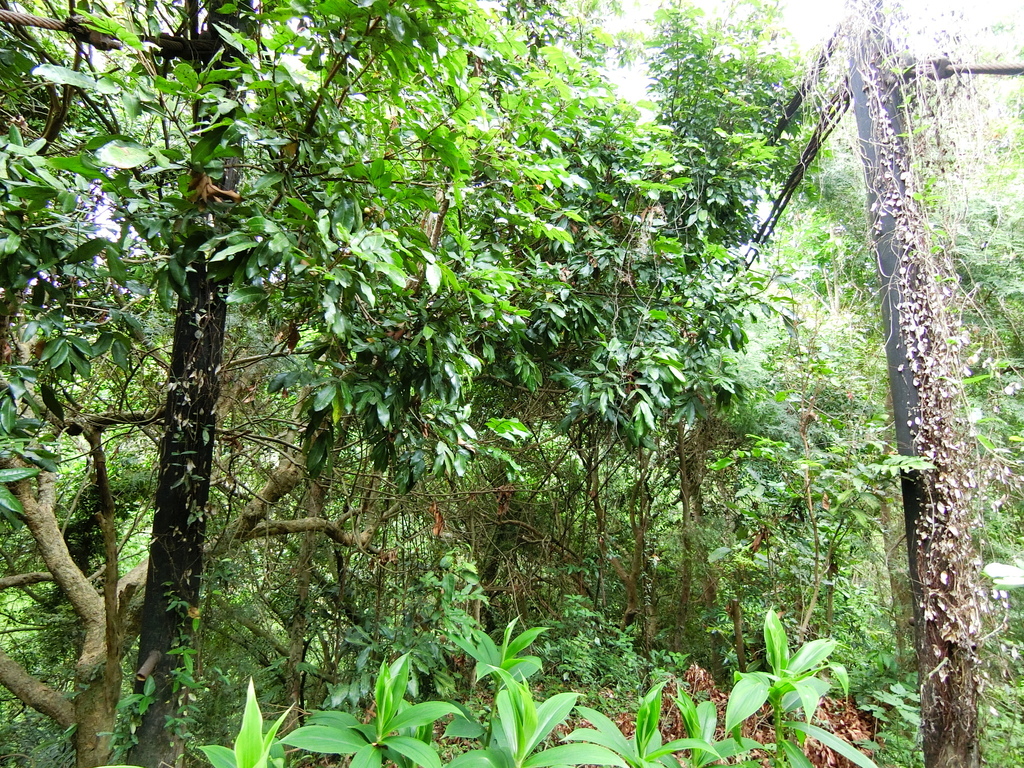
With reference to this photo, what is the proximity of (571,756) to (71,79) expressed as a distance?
70.8 inches

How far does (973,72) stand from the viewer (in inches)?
122

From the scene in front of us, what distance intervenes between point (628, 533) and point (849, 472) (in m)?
2.56

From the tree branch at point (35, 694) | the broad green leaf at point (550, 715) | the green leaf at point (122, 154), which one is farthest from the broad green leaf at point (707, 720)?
the tree branch at point (35, 694)

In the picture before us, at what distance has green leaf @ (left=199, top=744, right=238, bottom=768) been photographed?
3.17 feet

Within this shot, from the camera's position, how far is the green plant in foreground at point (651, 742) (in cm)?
106

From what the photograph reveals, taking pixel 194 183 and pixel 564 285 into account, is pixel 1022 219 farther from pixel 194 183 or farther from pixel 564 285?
pixel 194 183

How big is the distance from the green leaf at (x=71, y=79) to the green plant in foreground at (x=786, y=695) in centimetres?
199

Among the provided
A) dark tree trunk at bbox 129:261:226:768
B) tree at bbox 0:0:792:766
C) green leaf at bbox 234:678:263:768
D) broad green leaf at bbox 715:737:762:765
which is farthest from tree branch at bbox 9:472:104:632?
broad green leaf at bbox 715:737:762:765

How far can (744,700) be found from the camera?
1173 millimetres

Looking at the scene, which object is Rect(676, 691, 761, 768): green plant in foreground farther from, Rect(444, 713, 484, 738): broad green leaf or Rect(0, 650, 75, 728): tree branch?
Rect(0, 650, 75, 728): tree branch

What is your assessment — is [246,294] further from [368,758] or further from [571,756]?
[571,756]

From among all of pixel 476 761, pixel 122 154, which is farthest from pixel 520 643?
pixel 122 154

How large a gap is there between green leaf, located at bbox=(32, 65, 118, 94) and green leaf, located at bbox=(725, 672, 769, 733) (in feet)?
6.48

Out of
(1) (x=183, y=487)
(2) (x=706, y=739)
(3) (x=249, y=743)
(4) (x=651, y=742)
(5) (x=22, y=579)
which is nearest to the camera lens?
(3) (x=249, y=743)
